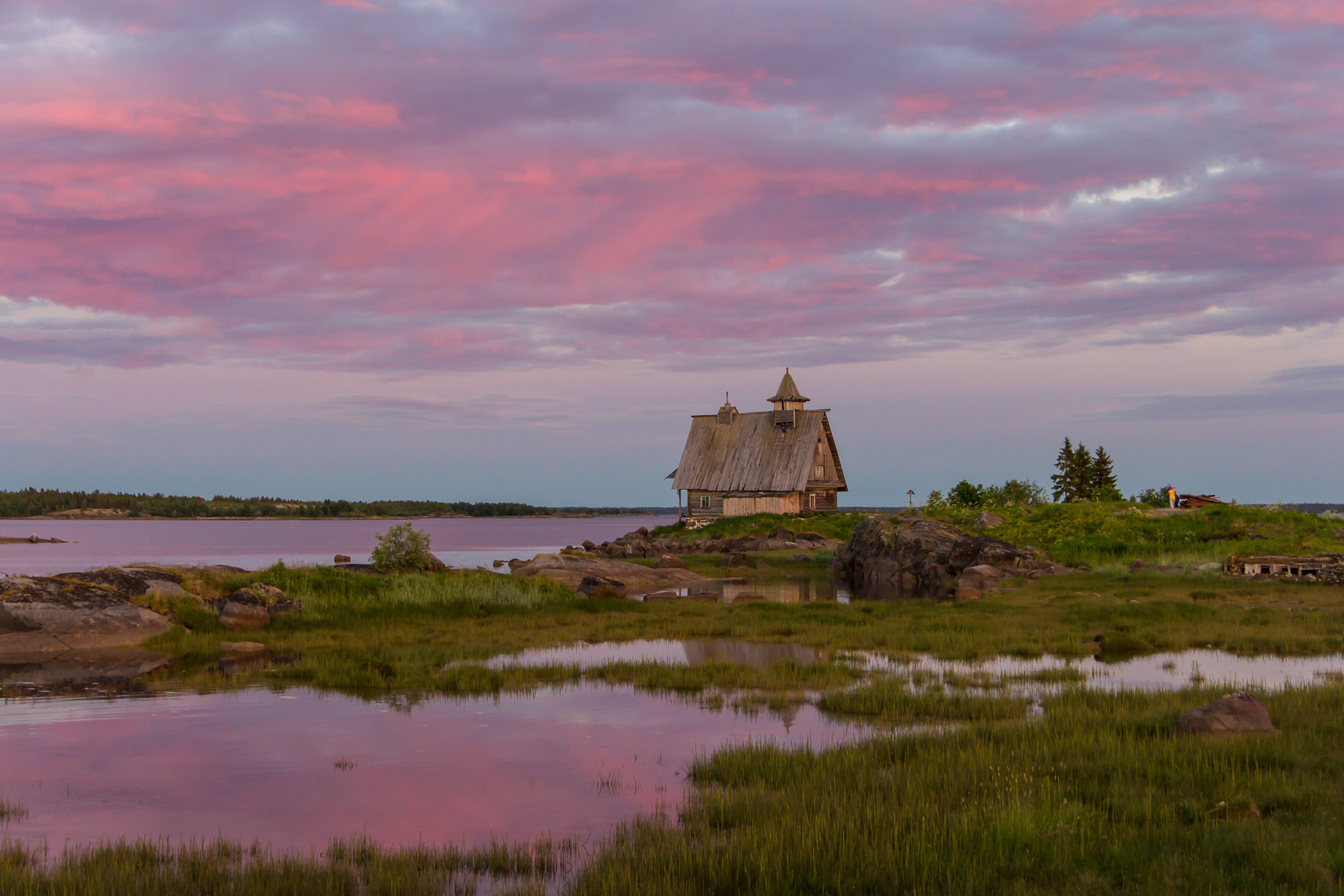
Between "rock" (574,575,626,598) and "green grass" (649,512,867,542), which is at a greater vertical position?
"green grass" (649,512,867,542)

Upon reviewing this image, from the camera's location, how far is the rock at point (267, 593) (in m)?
24.0

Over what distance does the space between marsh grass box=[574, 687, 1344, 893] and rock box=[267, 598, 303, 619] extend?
16.6m

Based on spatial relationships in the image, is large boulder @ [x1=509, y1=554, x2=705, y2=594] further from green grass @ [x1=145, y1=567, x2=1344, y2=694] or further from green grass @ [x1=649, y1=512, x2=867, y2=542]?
green grass @ [x1=649, y1=512, x2=867, y2=542]

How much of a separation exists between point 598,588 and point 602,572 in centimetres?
661

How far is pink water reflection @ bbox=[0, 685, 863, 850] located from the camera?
8.67m

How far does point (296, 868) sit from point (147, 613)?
17.2 m

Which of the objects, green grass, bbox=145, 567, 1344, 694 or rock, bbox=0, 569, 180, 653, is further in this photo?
rock, bbox=0, 569, 180, 653

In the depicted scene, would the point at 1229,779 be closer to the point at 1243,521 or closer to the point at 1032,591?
the point at 1032,591

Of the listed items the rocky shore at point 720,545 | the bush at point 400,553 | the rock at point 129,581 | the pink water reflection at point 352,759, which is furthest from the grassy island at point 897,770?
the rocky shore at point 720,545

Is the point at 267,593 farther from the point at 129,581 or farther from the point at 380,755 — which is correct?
the point at 380,755

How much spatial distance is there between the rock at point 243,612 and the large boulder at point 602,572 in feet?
39.7

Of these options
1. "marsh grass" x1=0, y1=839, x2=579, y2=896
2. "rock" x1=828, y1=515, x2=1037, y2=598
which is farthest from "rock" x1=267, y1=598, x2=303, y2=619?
"rock" x1=828, y1=515, x2=1037, y2=598

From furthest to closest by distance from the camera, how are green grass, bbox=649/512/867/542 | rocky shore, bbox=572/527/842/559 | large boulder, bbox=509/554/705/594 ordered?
green grass, bbox=649/512/867/542 < rocky shore, bbox=572/527/842/559 < large boulder, bbox=509/554/705/594


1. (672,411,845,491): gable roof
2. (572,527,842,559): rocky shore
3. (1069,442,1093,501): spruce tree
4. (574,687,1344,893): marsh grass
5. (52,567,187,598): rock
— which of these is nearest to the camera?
(574,687,1344,893): marsh grass
